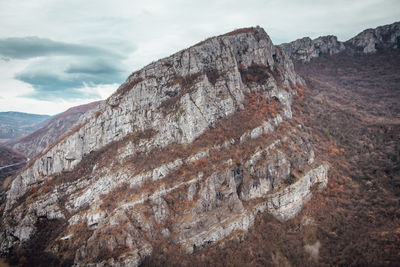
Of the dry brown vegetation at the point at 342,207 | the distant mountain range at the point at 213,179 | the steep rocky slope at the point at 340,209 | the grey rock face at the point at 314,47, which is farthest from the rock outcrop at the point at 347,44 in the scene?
the distant mountain range at the point at 213,179

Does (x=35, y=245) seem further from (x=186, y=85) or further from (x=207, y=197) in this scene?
A: (x=186, y=85)

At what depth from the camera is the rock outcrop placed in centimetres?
15288

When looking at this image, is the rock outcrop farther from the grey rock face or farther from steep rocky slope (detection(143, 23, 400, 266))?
steep rocky slope (detection(143, 23, 400, 266))

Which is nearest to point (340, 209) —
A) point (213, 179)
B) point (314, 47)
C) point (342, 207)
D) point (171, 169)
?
point (342, 207)

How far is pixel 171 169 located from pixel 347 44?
190049 mm

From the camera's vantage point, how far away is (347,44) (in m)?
169

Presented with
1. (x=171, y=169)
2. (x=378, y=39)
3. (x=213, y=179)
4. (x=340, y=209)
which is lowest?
(x=340, y=209)

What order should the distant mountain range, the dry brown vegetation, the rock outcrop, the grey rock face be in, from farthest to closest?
the grey rock face, the rock outcrop, the distant mountain range, the dry brown vegetation

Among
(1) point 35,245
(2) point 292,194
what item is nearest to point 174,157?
(2) point 292,194

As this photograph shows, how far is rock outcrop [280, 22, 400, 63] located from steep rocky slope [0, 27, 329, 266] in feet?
331

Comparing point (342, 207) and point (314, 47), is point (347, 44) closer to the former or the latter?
point (314, 47)

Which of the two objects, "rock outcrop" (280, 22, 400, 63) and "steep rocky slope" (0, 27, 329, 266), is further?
"rock outcrop" (280, 22, 400, 63)

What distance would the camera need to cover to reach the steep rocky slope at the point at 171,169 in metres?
54.3

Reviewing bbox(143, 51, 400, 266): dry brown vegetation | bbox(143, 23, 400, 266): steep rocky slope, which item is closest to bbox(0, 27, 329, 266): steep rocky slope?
bbox(143, 23, 400, 266): steep rocky slope
